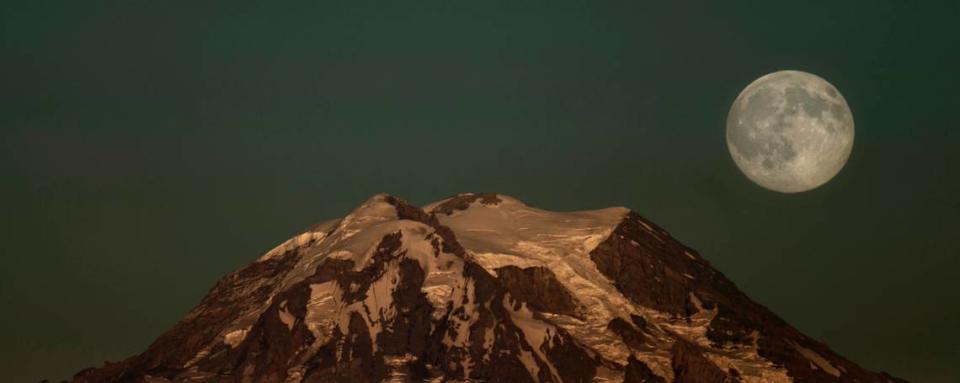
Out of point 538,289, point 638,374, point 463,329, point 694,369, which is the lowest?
point 638,374

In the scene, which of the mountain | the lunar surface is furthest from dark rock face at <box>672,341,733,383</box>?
the lunar surface

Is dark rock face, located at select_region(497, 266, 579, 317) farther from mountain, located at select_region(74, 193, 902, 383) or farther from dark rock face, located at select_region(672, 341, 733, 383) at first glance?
dark rock face, located at select_region(672, 341, 733, 383)

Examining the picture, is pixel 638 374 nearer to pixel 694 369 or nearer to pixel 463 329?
pixel 694 369

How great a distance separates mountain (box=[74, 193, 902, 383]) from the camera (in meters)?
180

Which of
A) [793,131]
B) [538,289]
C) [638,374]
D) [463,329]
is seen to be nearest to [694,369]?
[638,374]

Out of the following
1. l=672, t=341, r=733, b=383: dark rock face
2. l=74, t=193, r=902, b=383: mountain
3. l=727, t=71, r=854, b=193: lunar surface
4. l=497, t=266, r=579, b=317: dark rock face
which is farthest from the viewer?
l=497, t=266, r=579, b=317: dark rock face

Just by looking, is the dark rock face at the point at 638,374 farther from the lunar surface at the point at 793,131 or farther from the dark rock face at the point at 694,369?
the lunar surface at the point at 793,131

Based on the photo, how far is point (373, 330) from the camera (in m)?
184

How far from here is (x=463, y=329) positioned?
603 ft

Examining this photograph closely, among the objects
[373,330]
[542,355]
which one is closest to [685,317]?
[542,355]

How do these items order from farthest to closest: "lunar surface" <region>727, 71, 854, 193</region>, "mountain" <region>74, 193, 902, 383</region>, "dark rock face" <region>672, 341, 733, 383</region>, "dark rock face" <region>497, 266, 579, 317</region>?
"dark rock face" <region>497, 266, 579, 317</region>, "dark rock face" <region>672, 341, 733, 383</region>, "mountain" <region>74, 193, 902, 383</region>, "lunar surface" <region>727, 71, 854, 193</region>

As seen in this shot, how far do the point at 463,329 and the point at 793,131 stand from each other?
38.3 metres

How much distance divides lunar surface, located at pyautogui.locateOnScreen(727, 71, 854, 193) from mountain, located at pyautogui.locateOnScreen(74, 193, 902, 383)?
63.8ft

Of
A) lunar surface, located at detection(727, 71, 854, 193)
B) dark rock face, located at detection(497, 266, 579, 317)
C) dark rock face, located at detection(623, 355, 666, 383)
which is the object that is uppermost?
lunar surface, located at detection(727, 71, 854, 193)
